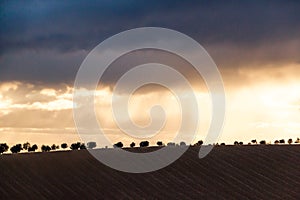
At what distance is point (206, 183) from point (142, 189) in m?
6.91

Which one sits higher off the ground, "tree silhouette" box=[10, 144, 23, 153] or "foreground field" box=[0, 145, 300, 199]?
"tree silhouette" box=[10, 144, 23, 153]

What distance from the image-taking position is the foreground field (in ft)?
234

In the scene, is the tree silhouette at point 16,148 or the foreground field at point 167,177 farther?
the tree silhouette at point 16,148

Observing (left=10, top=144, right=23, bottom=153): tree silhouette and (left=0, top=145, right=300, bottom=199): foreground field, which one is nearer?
(left=0, top=145, right=300, bottom=199): foreground field

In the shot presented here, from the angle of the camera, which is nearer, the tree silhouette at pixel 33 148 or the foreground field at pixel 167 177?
the foreground field at pixel 167 177

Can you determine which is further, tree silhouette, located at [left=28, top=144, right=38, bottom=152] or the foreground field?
tree silhouette, located at [left=28, top=144, right=38, bottom=152]

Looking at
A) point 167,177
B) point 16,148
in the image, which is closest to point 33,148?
point 16,148

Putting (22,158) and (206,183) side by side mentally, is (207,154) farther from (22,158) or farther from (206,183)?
(22,158)

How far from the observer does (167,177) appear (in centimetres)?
7794

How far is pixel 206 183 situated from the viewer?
2990 inches

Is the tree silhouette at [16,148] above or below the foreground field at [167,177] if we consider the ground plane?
above

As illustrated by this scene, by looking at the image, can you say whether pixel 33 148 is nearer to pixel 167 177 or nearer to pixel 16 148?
pixel 16 148

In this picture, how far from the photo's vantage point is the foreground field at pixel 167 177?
2810 inches

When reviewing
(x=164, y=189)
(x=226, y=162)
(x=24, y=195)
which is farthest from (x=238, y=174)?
(x=24, y=195)
